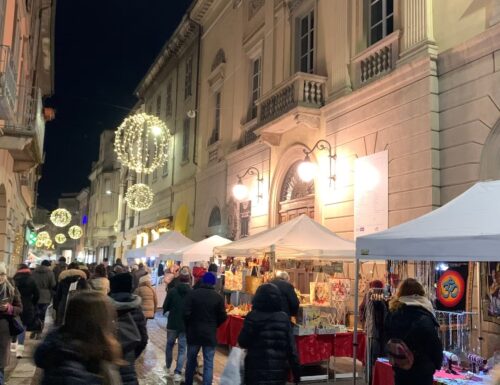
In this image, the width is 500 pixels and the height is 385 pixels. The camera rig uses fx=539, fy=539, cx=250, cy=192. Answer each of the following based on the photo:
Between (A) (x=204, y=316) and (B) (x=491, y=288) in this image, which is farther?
(A) (x=204, y=316)

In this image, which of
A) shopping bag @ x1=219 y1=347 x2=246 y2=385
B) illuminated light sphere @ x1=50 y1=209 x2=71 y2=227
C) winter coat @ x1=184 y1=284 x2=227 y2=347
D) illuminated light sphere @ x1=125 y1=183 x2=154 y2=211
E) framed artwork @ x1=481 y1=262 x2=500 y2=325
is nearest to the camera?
shopping bag @ x1=219 y1=347 x2=246 y2=385

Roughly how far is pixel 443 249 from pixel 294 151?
9.71m

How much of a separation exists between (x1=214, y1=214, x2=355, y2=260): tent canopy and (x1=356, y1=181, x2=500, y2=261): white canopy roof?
3372mm

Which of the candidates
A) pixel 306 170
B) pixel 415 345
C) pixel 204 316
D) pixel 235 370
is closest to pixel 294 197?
pixel 306 170

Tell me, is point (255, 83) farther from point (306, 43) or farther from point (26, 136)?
point (26, 136)

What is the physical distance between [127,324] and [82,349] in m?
2.26

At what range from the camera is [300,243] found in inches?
407

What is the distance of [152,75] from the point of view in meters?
34.2

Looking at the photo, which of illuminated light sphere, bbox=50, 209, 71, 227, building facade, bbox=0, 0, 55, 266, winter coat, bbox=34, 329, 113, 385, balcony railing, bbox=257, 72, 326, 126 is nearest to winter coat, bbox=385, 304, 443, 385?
winter coat, bbox=34, 329, 113, 385

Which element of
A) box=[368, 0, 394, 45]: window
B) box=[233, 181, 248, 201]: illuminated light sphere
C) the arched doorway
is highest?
box=[368, 0, 394, 45]: window

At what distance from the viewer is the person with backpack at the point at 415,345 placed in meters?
4.93

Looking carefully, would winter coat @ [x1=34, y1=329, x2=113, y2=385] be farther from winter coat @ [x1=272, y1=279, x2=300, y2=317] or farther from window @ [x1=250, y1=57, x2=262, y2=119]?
window @ [x1=250, y1=57, x2=262, y2=119]

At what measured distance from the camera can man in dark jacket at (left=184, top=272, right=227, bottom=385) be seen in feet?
25.8

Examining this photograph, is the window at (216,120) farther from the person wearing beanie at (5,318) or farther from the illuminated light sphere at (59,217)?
the person wearing beanie at (5,318)
